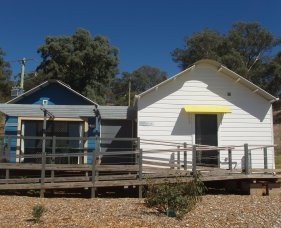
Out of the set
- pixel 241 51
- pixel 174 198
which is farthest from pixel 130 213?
pixel 241 51

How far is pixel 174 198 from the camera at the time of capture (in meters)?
9.97

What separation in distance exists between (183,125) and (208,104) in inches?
53.1

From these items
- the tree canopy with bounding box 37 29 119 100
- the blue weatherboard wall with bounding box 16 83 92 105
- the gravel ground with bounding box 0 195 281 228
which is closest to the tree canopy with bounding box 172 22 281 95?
the tree canopy with bounding box 37 29 119 100

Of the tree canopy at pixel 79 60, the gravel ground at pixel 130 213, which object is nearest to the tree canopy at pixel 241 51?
the tree canopy at pixel 79 60

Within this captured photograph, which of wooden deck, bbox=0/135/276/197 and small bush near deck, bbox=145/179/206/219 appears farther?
wooden deck, bbox=0/135/276/197

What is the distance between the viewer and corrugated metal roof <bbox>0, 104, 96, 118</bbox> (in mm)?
16703

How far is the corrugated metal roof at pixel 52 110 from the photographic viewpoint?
1670 centimetres

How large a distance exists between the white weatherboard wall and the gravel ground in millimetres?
4009

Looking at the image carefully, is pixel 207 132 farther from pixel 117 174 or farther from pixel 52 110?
pixel 52 110

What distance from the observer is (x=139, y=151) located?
13.1 meters

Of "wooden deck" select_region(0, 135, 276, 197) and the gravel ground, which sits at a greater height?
"wooden deck" select_region(0, 135, 276, 197)

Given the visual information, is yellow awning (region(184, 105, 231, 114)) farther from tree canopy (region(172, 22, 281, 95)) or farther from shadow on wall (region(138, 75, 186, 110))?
tree canopy (region(172, 22, 281, 95))

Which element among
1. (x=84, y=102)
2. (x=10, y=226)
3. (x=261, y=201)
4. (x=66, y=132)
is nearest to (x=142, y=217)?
(x=10, y=226)

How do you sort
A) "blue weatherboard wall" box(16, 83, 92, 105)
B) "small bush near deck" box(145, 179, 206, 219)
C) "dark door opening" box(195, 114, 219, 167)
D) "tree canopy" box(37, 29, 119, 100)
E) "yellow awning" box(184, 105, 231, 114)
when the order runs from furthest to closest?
"tree canopy" box(37, 29, 119, 100), "blue weatherboard wall" box(16, 83, 92, 105), "dark door opening" box(195, 114, 219, 167), "yellow awning" box(184, 105, 231, 114), "small bush near deck" box(145, 179, 206, 219)
